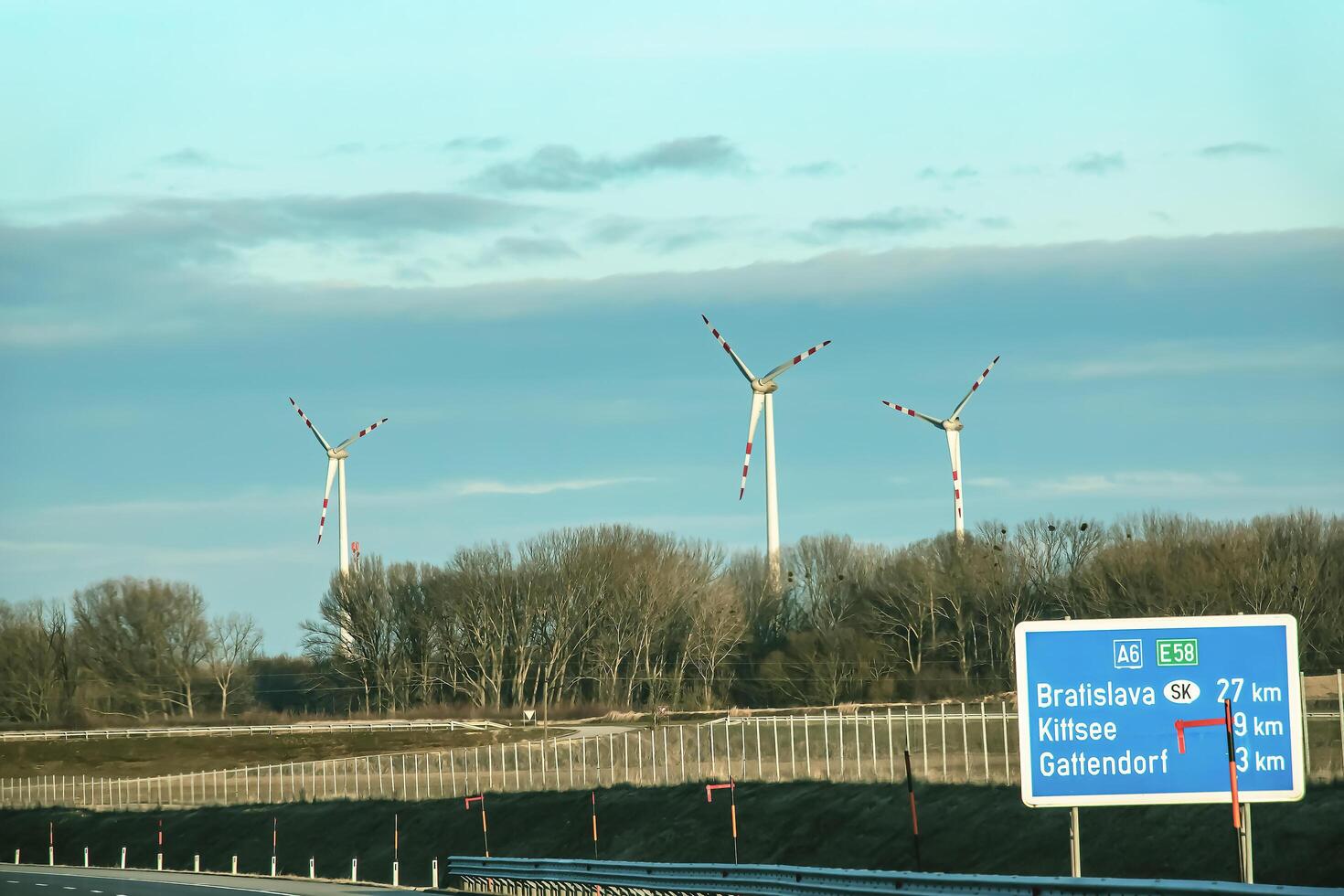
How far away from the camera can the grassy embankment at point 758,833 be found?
118ft

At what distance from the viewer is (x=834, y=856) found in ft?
154

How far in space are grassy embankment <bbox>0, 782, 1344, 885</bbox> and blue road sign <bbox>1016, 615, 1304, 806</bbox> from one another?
34.2ft

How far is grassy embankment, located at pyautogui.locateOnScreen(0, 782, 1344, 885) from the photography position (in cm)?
3584

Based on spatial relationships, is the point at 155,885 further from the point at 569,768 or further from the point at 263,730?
the point at 263,730

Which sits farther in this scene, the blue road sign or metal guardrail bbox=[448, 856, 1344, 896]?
the blue road sign

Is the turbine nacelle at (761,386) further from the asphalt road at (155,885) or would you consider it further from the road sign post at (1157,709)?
the road sign post at (1157,709)

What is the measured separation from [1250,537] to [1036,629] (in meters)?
104

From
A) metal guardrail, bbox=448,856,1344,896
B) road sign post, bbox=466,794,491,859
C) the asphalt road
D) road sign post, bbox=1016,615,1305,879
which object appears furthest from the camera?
road sign post, bbox=466,794,491,859

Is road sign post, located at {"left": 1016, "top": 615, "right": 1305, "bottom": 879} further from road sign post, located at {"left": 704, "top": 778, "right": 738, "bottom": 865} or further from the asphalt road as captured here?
the asphalt road

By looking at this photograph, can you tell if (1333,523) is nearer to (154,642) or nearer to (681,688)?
(681,688)

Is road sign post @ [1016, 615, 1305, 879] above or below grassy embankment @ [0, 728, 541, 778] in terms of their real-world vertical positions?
above

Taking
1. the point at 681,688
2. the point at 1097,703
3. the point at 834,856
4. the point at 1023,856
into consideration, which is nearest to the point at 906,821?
the point at 834,856

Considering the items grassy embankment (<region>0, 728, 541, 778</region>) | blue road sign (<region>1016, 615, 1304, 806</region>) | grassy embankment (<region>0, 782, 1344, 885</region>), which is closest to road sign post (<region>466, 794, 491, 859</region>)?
grassy embankment (<region>0, 782, 1344, 885</region>)

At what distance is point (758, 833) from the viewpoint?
52.0 meters
